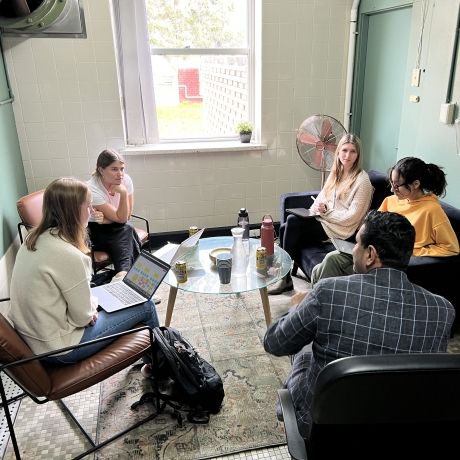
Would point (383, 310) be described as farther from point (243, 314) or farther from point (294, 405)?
point (243, 314)

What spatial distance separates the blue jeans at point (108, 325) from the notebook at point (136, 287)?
34 millimetres

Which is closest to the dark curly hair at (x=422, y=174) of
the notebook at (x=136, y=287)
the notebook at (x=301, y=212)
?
the notebook at (x=301, y=212)

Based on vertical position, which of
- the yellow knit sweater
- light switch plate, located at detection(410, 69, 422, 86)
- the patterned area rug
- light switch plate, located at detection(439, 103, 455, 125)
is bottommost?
the patterned area rug

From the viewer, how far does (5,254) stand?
2.80 meters

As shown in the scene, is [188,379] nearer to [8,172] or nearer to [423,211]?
[423,211]

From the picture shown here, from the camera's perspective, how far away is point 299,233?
3.06 metres

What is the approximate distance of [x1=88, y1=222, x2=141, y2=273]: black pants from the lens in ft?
9.66

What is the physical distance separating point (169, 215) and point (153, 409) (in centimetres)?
217

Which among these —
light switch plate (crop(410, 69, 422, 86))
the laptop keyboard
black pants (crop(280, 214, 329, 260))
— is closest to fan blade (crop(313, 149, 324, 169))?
black pants (crop(280, 214, 329, 260))

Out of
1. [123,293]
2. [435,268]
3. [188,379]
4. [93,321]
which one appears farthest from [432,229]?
[93,321]

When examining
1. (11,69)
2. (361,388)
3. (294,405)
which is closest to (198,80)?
(11,69)

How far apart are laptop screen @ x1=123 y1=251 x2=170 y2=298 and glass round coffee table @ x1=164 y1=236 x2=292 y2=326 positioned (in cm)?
26

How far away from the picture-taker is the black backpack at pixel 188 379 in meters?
1.98

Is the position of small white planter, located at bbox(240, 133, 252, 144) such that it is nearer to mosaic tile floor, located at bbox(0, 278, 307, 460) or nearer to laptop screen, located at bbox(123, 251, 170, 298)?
laptop screen, located at bbox(123, 251, 170, 298)
